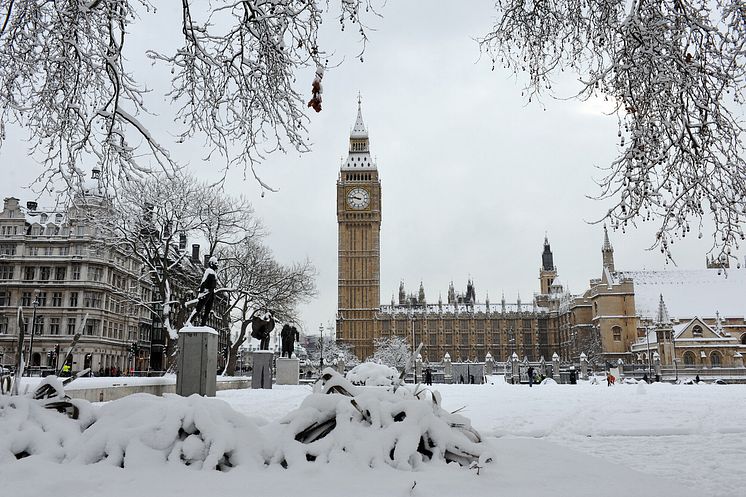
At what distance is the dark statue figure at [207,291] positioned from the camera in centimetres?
1683

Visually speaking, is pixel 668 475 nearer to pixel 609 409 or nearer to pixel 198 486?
pixel 198 486

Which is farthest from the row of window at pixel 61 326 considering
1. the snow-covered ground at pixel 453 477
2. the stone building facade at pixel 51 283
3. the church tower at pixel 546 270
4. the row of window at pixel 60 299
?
the church tower at pixel 546 270

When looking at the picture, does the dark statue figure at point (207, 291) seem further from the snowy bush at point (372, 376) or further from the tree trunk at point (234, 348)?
the tree trunk at point (234, 348)

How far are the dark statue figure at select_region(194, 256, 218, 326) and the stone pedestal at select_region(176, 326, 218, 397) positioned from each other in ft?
6.77

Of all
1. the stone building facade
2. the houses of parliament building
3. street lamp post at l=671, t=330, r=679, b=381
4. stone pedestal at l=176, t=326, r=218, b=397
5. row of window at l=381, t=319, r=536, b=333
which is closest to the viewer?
stone pedestal at l=176, t=326, r=218, b=397

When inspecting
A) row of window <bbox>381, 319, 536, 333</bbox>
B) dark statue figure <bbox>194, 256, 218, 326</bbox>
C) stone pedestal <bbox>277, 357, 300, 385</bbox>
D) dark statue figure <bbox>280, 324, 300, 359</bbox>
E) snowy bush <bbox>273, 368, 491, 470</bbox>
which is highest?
row of window <bbox>381, 319, 536, 333</bbox>

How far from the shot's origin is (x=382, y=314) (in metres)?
109

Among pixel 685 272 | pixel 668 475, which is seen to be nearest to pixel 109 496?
pixel 668 475

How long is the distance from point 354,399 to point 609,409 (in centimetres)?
1126

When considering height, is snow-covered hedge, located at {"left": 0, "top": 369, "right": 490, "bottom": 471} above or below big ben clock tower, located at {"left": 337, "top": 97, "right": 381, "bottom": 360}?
below

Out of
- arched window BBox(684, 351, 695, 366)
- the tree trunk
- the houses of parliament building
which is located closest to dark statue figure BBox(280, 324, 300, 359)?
the tree trunk

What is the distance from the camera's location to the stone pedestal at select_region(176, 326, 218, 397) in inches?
A: 587

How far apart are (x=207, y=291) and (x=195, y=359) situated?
2579mm

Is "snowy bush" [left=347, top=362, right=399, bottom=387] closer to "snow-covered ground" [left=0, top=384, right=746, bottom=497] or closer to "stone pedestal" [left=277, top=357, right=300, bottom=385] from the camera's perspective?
"snow-covered ground" [left=0, top=384, right=746, bottom=497]
